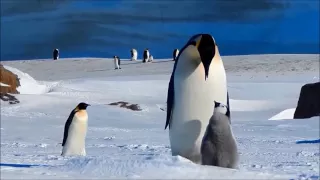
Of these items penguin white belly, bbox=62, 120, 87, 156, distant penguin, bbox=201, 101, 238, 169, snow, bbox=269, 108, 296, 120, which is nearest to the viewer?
distant penguin, bbox=201, 101, 238, 169

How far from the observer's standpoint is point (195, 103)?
5.33 m

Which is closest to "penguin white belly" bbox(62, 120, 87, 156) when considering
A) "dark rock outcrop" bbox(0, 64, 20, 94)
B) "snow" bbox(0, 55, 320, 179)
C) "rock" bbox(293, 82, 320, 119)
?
"snow" bbox(0, 55, 320, 179)

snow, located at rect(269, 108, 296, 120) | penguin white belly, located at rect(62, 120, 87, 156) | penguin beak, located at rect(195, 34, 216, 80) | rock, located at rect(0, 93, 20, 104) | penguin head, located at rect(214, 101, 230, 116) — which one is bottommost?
snow, located at rect(269, 108, 296, 120)

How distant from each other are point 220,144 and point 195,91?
0.62 metres

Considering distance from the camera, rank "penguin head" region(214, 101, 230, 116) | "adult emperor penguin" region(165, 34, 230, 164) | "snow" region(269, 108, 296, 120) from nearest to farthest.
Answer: "penguin head" region(214, 101, 230, 116), "adult emperor penguin" region(165, 34, 230, 164), "snow" region(269, 108, 296, 120)

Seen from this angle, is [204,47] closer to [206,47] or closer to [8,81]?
[206,47]

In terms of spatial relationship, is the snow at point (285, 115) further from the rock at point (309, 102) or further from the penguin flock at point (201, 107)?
the penguin flock at point (201, 107)

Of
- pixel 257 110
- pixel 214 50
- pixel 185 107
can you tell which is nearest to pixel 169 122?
pixel 185 107

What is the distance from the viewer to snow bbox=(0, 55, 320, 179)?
13.7 ft

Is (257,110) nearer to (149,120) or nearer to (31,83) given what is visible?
(149,120)

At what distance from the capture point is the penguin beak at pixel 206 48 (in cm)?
505

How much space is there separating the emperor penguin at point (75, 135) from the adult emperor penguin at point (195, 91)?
11.0ft

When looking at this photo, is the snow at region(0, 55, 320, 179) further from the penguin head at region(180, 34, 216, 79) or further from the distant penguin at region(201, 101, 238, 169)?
the penguin head at region(180, 34, 216, 79)

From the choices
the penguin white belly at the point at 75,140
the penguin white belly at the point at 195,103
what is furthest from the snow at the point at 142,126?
the penguin white belly at the point at 195,103
